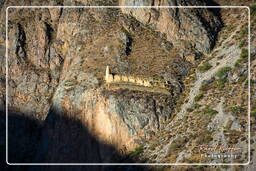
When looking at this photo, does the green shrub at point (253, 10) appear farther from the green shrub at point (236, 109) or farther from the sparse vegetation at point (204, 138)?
the sparse vegetation at point (204, 138)

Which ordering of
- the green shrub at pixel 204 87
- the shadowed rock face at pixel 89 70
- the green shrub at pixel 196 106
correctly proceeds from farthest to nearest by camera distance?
the green shrub at pixel 204 87, the green shrub at pixel 196 106, the shadowed rock face at pixel 89 70

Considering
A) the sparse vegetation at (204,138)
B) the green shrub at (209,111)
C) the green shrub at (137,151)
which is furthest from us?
the green shrub at (209,111)

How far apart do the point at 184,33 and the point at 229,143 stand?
773 inches

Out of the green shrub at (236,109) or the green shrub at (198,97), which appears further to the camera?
the green shrub at (198,97)

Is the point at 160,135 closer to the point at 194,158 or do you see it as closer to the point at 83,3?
the point at 194,158

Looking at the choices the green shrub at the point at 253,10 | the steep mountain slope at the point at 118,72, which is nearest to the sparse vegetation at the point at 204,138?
the steep mountain slope at the point at 118,72

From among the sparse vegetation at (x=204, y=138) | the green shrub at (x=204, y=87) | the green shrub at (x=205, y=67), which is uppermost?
the green shrub at (x=205, y=67)

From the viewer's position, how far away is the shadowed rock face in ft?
287

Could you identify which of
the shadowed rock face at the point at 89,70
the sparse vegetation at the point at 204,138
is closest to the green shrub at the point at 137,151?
the shadowed rock face at the point at 89,70

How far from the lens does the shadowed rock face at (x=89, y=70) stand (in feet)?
287

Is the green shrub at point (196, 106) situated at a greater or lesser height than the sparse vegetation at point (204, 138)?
greater

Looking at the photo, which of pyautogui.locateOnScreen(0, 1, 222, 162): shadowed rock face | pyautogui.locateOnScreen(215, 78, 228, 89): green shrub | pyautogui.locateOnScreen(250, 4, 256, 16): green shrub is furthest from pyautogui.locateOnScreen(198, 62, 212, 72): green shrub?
pyautogui.locateOnScreen(250, 4, 256, 16): green shrub

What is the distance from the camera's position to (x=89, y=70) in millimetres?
92812

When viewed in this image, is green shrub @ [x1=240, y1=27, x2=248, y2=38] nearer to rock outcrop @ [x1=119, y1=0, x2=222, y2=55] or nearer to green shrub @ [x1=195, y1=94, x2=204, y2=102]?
rock outcrop @ [x1=119, y1=0, x2=222, y2=55]
